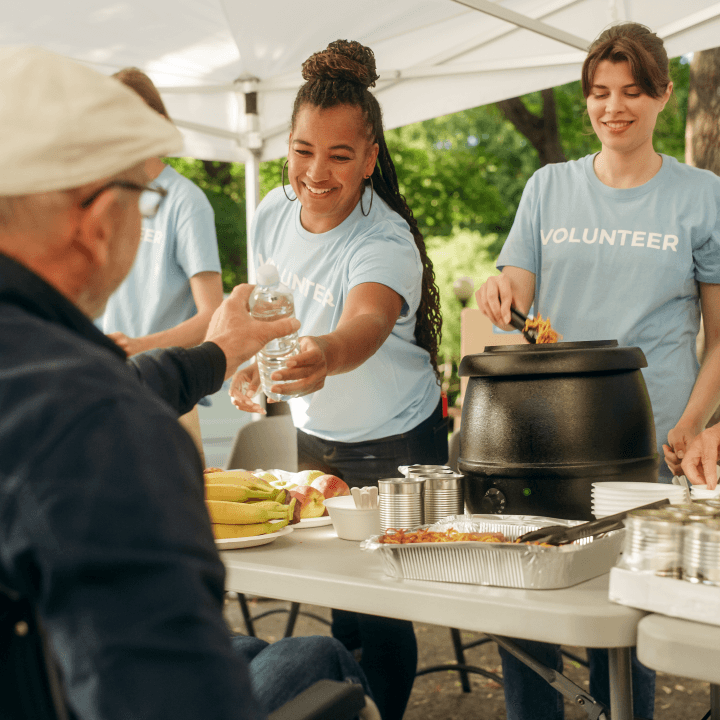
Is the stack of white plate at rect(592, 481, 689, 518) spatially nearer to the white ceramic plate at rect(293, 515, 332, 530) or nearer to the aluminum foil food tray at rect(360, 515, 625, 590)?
the aluminum foil food tray at rect(360, 515, 625, 590)

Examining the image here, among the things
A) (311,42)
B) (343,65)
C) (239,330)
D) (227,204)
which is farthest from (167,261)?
(227,204)

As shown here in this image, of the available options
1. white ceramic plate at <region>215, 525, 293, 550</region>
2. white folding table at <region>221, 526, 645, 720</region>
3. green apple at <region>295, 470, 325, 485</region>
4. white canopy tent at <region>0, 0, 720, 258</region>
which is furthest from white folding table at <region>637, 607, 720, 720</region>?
white canopy tent at <region>0, 0, 720, 258</region>

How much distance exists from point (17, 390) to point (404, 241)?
1819mm

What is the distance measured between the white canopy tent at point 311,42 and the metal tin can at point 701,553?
2.90 metres

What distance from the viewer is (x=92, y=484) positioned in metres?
0.58

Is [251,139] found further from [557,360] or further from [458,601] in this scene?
[458,601]

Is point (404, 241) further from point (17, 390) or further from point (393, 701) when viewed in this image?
point (17, 390)

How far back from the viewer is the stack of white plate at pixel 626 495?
4.93 ft

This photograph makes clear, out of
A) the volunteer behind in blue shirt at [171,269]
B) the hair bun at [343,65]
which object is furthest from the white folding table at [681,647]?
the volunteer behind in blue shirt at [171,269]

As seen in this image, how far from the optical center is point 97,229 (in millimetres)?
736

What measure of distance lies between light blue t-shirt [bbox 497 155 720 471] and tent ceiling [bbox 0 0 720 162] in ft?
4.70

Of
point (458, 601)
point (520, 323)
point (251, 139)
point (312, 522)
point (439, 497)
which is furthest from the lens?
point (251, 139)

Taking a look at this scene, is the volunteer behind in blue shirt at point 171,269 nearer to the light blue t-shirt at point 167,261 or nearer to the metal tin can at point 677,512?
the light blue t-shirt at point 167,261

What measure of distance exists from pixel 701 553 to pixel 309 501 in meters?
1.04
